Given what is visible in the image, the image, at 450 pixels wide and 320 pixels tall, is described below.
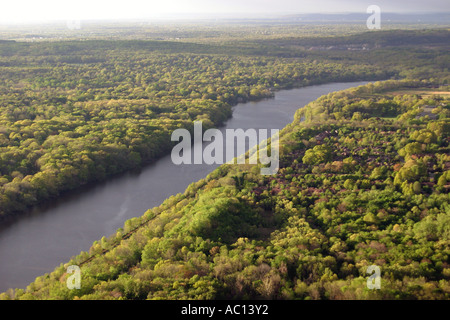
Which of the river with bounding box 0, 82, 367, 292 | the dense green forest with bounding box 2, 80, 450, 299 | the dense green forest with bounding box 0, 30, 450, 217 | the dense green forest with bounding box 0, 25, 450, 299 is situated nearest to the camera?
the dense green forest with bounding box 2, 80, 450, 299

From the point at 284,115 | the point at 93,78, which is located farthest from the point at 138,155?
the point at 93,78

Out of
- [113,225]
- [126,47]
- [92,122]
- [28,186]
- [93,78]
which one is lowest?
[113,225]

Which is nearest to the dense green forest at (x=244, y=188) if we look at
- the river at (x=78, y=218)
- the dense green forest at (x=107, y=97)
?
the dense green forest at (x=107, y=97)

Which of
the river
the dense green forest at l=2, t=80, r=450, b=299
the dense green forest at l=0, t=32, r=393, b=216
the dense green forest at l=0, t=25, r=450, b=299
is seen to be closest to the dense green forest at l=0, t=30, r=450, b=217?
the dense green forest at l=0, t=32, r=393, b=216

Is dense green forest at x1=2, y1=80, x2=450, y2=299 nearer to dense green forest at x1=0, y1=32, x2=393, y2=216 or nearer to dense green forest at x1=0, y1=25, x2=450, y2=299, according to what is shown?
dense green forest at x1=0, y1=25, x2=450, y2=299

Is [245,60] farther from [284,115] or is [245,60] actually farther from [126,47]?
[284,115]

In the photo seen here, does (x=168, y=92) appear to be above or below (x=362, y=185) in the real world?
above
